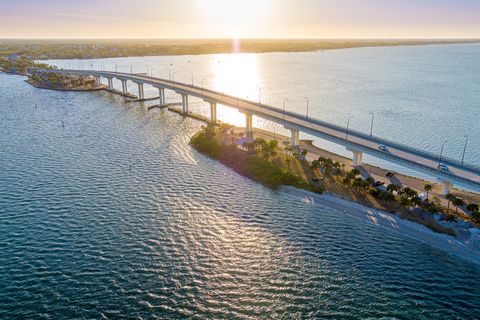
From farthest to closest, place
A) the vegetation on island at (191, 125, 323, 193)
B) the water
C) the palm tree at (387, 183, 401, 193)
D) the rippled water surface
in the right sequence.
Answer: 1. the water
2. the vegetation on island at (191, 125, 323, 193)
3. the palm tree at (387, 183, 401, 193)
4. the rippled water surface

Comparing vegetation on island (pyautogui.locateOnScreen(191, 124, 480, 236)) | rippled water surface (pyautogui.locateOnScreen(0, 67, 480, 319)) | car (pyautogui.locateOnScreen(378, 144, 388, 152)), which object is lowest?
rippled water surface (pyautogui.locateOnScreen(0, 67, 480, 319))

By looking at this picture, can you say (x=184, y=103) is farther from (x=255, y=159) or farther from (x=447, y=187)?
(x=447, y=187)

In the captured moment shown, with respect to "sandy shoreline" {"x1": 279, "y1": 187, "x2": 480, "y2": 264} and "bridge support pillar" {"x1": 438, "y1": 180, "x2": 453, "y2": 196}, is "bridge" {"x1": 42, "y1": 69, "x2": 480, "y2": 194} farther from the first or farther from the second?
"sandy shoreline" {"x1": 279, "y1": 187, "x2": 480, "y2": 264}

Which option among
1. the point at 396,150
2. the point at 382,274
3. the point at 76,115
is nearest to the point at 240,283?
the point at 382,274

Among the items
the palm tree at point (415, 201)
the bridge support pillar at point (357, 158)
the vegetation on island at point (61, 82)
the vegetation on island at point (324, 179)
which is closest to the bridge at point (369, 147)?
the bridge support pillar at point (357, 158)

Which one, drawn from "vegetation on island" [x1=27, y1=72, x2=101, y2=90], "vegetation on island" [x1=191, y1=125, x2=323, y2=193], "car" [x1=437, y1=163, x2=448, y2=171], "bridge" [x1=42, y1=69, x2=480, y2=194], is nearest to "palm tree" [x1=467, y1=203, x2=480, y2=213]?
"bridge" [x1=42, y1=69, x2=480, y2=194]

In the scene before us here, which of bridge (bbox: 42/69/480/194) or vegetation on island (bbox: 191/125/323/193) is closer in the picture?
bridge (bbox: 42/69/480/194)

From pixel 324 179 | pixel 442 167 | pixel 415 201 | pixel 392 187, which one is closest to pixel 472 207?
pixel 442 167
